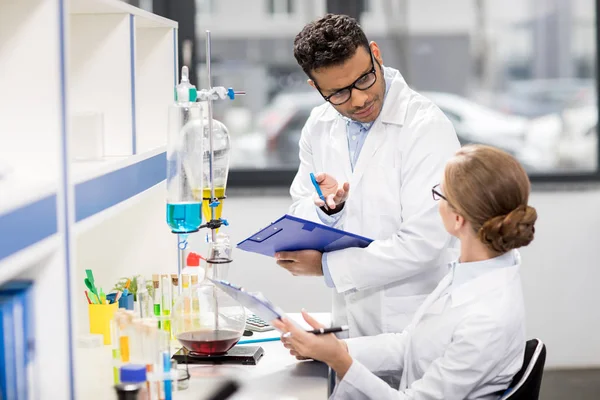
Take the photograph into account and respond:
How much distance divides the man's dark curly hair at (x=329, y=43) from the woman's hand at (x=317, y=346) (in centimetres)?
71

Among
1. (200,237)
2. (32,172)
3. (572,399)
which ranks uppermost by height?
(32,172)

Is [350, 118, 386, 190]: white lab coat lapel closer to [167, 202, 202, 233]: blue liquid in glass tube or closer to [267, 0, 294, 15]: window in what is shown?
[167, 202, 202, 233]: blue liquid in glass tube

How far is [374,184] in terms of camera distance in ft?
7.02

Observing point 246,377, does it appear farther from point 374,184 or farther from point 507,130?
point 507,130

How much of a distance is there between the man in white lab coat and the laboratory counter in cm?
27

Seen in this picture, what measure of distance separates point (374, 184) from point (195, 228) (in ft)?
1.86

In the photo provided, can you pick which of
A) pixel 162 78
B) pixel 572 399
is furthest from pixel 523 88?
pixel 162 78

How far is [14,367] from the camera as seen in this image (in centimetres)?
117

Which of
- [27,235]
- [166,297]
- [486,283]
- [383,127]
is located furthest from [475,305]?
[27,235]

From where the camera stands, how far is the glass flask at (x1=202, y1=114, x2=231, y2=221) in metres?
2.03

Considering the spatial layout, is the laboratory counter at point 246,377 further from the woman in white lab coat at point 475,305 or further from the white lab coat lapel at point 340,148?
the white lab coat lapel at point 340,148

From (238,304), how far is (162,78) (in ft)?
2.51

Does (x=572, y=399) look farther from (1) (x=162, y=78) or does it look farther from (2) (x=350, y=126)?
(1) (x=162, y=78)

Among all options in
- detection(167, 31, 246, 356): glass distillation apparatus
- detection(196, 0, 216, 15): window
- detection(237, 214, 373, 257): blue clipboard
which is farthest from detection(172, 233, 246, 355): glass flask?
detection(196, 0, 216, 15): window
